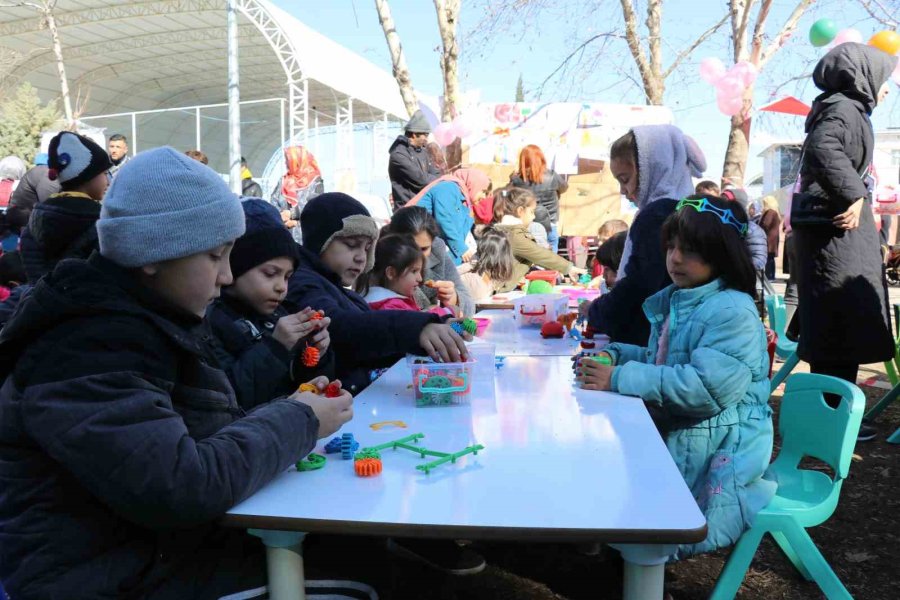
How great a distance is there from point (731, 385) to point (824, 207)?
7.65 feet

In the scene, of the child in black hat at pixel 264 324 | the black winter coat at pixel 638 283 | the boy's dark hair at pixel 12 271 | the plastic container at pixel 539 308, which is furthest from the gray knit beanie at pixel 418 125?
the child in black hat at pixel 264 324

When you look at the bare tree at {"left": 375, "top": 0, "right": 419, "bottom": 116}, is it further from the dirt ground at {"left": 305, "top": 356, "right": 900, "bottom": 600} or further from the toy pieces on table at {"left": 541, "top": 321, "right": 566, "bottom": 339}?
the dirt ground at {"left": 305, "top": 356, "right": 900, "bottom": 600}

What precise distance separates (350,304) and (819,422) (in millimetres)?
1641

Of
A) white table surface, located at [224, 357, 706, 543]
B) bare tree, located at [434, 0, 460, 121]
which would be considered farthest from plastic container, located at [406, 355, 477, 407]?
bare tree, located at [434, 0, 460, 121]

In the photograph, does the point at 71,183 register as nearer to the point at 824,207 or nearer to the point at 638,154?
the point at 638,154

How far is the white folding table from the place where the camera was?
1.23 meters

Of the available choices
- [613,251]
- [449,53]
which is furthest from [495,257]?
[449,53]

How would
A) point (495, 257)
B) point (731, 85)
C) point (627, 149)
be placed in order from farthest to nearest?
point (731, 85) → point (495, 257) → point (627, 149)

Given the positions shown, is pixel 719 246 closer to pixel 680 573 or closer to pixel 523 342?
pixel 523 342

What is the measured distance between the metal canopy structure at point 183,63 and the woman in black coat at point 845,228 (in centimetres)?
1478

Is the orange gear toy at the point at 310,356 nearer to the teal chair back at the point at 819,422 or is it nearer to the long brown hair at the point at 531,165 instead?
the teal chair back at the point at 819,422

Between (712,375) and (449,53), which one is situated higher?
(449,53)

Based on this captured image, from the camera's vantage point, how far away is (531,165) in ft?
24.4

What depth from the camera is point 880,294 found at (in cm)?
396
